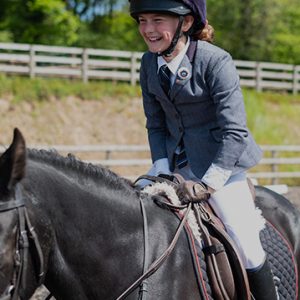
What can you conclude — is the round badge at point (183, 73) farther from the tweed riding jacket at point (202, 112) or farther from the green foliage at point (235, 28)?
the green foliage at point (235, 28)

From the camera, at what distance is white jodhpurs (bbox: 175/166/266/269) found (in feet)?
12.8

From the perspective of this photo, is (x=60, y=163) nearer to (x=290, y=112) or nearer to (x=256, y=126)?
(x=256, y=126)

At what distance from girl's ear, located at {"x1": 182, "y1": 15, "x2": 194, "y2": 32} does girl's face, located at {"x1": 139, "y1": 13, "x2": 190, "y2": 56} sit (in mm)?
14

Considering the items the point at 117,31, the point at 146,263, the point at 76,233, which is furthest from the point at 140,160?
the point at 117,31

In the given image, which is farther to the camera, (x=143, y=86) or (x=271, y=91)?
(x=271, y=91)

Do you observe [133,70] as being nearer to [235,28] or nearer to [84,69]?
[84,69]

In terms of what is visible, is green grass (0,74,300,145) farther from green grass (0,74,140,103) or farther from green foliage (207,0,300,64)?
green foliage (207,0,300,64)

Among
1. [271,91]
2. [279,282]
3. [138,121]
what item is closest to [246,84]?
[271,91]

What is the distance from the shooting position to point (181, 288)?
351 centimetres

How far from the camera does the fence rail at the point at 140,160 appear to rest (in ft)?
53.4

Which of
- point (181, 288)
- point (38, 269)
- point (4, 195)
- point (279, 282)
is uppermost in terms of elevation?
point (4, 195)

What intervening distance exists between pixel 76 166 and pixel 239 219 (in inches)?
42.0

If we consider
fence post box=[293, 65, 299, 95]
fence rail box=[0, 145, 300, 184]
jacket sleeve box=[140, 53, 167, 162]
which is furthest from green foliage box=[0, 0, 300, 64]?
jacket sleeve box=[140, 53, 167, 162]

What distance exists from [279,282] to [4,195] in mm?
2125
